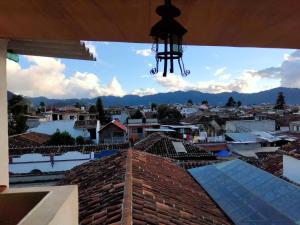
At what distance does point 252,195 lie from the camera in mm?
5668

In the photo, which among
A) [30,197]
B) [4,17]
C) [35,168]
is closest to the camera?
[30,197]

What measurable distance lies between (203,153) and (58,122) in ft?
61.9

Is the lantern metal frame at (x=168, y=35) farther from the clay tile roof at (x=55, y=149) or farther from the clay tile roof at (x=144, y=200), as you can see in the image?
the clay tile roof at (x=55, y=149)

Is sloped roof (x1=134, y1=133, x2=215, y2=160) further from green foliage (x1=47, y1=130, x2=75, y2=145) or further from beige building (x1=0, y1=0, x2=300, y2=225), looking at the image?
beige building (x1=0, y1=0, x2=300, y2=225)

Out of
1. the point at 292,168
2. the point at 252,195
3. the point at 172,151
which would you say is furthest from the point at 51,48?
the point at 172,151

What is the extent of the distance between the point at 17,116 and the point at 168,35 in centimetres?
3445

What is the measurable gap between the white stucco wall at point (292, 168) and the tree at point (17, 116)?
27528mm

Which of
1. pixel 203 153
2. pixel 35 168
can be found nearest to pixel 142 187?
pixel 203 153

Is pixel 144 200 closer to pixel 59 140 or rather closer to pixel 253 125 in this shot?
pixel 59 140

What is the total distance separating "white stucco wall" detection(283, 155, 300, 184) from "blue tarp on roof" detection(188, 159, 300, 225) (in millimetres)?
1256

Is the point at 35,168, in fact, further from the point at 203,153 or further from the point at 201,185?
the point at 201,185

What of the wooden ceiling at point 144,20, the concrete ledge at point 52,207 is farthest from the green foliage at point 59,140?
the concrete ledge at point 52,207

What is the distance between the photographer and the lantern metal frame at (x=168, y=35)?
1962 millimetres

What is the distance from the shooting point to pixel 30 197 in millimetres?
2500
